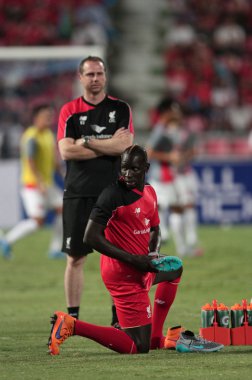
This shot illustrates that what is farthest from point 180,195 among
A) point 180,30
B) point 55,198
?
point 180,30

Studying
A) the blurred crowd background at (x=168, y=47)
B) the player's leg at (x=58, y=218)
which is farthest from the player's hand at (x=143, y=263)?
the blurred crowd background at (x=168, y=47)

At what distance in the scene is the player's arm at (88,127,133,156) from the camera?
31.7ft

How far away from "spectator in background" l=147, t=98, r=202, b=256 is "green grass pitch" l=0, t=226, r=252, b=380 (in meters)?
0.49

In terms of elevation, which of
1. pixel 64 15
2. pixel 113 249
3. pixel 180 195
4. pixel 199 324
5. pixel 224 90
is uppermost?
pixel 64 15

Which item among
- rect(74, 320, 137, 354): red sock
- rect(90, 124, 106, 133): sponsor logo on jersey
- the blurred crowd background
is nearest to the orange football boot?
rect(74, 320, 137, 354): red sock

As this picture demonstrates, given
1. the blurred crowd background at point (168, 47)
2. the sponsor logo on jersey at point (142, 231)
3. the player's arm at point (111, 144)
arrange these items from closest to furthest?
1. the sponsor logo on jersey at point (142, 231)
2. the player's arm at point (111, 144)
3. the blurred crowd background at point (168, 47)

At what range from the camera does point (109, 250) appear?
8016 millimetres

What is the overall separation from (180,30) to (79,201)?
63.0ft

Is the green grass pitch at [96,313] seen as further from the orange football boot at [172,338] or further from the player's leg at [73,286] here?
the player's leg at [73,286]

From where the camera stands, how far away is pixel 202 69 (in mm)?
27641

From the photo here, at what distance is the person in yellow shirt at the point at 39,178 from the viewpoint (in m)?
16.6

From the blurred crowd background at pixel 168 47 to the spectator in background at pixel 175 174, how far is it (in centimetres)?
613

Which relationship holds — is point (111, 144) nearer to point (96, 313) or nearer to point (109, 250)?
point (109, 250)

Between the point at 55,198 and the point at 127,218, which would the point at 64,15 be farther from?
the point at 127,218
